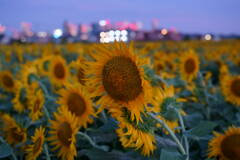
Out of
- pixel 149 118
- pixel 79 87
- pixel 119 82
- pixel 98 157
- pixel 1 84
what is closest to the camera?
pixel 119 82

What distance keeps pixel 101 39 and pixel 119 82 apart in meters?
0.30

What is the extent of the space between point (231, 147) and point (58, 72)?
2.18 metres

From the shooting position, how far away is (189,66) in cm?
357

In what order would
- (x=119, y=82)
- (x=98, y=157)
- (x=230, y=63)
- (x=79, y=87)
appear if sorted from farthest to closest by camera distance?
(x=230, y=63)
(x=79, y=87)
(x=98, y=157)
(x=119, y=82)

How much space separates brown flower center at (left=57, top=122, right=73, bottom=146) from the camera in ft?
5.95

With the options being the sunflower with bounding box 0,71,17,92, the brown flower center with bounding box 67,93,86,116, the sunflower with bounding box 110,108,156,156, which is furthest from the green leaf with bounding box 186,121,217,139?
the sunflower with bounding box 0,71,17,92

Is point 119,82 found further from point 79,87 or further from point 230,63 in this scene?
point 230,63

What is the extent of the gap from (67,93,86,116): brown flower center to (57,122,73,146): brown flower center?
29cm

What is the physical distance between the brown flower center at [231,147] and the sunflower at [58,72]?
2017mm

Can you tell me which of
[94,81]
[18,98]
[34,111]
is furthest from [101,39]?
[18,98]

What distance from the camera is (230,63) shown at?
577 cm

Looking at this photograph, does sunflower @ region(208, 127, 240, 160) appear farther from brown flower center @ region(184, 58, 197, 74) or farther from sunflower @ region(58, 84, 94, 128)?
brown flower center @ region(184, 58, 197, 74)

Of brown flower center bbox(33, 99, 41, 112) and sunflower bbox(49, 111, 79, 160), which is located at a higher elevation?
brown flower center bbox(33, 99, 41, 112)

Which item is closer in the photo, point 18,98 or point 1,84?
point 18,98
